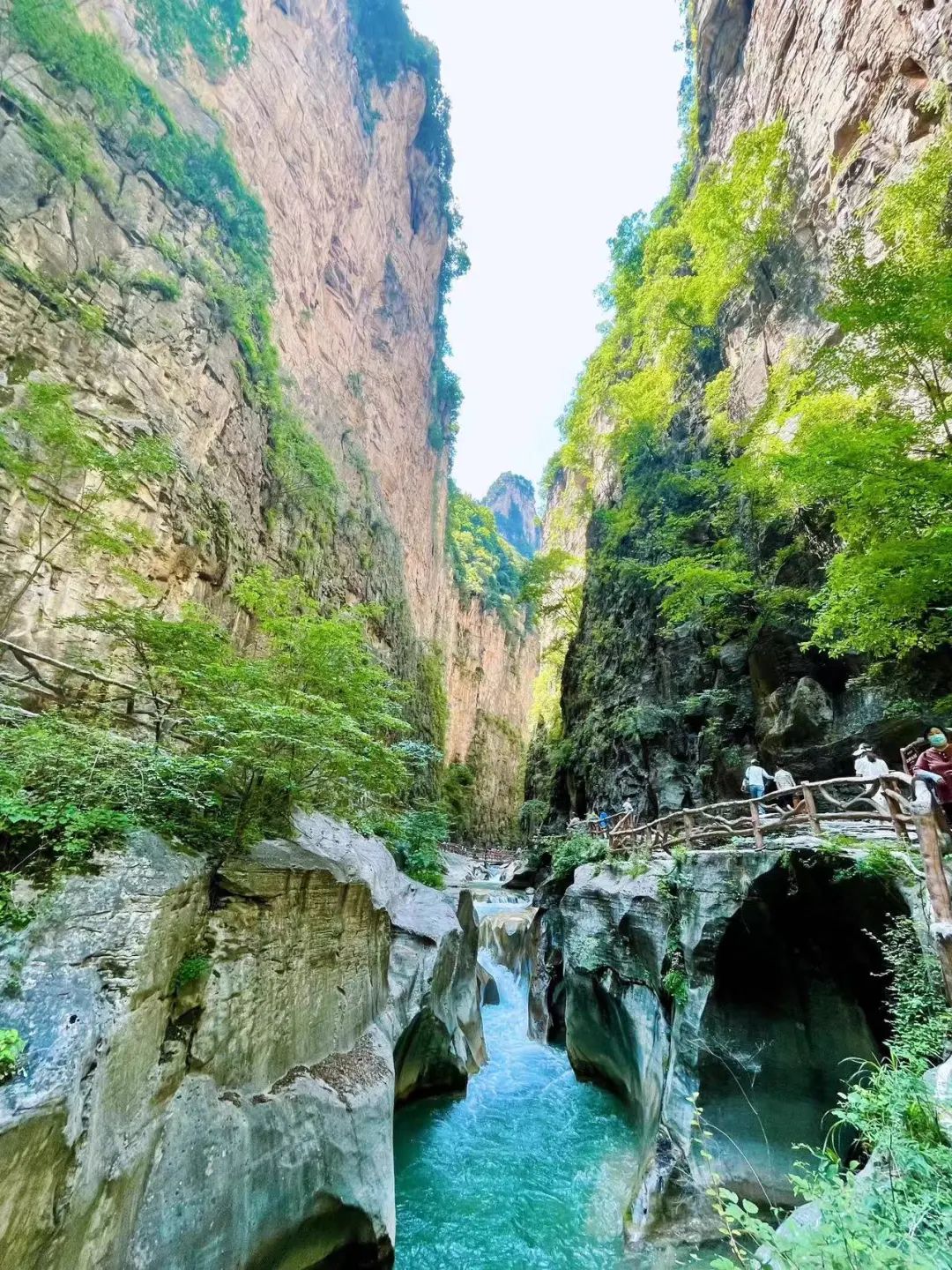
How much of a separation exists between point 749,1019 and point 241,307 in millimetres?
18763

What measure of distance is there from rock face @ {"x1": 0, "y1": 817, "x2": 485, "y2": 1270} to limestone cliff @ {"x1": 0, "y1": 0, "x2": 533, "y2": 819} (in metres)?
5.65

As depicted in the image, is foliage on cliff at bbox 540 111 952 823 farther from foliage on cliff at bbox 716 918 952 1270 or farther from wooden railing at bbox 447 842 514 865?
wooden railing at bbox 447 842 514 865

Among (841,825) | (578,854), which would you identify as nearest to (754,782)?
(841,825)

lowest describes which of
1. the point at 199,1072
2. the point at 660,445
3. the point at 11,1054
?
the point at 199,1072

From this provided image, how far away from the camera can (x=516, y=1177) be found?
739 centimetres

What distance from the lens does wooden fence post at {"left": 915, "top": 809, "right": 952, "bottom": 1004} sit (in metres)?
4.27

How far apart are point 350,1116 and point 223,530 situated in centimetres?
1038

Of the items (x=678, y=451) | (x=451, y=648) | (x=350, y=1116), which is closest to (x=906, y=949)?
(x=350, y=1116)

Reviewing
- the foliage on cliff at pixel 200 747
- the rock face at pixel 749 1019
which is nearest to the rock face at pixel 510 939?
the rock face at pixel 749 1019

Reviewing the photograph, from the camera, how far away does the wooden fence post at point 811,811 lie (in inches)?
264

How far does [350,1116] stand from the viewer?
5230mm

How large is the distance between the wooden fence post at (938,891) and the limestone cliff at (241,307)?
35.2ft

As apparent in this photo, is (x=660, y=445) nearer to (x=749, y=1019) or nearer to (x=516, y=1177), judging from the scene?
(x=749, y=1019)

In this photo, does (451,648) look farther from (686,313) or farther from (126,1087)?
(126,1087)
